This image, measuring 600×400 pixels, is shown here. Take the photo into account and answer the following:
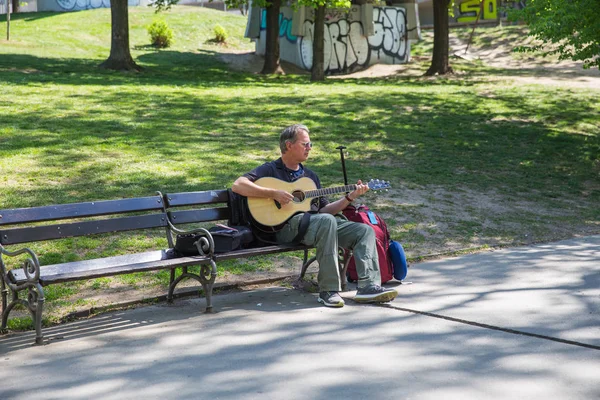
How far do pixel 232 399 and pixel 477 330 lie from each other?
1914 millimetres

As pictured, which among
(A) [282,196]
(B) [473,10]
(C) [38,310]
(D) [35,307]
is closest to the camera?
(C) [38,310]

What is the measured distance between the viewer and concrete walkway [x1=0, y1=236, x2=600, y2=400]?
420cm

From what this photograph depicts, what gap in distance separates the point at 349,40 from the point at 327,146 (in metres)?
17.1

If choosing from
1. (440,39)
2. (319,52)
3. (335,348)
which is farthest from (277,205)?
(440,39)

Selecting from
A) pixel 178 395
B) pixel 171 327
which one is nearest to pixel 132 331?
pixel 171 327

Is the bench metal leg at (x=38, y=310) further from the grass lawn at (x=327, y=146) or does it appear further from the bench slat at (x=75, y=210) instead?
the grass lawn at (x=327, y=146)

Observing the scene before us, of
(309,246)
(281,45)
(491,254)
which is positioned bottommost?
(491,254)

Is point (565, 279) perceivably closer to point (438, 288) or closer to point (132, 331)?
point (438, 288)

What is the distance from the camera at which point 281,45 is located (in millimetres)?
30391

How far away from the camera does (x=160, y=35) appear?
→ 3247 centimetres

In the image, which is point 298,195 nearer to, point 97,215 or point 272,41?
point 97,215

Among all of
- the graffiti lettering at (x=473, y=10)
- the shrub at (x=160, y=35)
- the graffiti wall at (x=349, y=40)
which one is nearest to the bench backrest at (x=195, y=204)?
the graffiti wall at (x=349, y=40)

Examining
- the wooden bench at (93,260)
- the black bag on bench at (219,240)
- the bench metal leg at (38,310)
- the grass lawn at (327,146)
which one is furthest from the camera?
the grass lawn at (327,146)

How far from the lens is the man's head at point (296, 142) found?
6.37 meters
